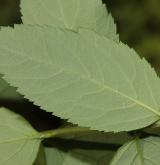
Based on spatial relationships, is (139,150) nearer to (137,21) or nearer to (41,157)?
(41,157)

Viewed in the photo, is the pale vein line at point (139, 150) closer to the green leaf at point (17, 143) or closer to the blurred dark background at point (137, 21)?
the green leaf at point (17, 143)

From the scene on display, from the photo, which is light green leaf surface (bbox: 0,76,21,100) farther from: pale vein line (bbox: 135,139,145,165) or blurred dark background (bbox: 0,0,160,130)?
blurred dark background (bbox: 0,0,160,130)

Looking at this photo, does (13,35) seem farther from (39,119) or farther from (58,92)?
(39,119)

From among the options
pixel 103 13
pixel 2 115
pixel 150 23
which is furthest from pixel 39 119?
pixel 150 23

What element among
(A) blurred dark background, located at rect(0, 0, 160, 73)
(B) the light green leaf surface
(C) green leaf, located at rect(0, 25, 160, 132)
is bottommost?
(A) blurred dark background, located at rect(0, 0, 160, 73)

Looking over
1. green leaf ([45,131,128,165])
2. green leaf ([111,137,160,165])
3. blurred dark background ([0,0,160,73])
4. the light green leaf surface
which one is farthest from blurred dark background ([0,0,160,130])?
green leaf ([111,137,160,165])
